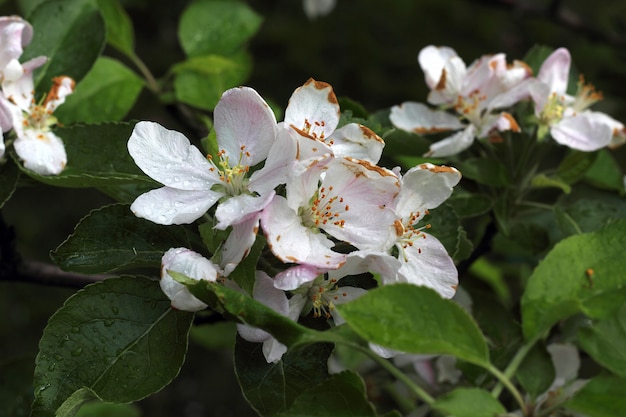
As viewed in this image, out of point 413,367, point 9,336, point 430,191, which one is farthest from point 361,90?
point 430,191

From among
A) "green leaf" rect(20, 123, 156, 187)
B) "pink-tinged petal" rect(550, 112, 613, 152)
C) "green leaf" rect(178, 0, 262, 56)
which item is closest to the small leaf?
"green leaf" rect(20, 123, 156, 187)

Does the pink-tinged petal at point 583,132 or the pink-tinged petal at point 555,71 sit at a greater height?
the pink-tinged petal at point 555,71

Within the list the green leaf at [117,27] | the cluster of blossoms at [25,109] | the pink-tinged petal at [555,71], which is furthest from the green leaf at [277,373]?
the green leaf at [117,27]

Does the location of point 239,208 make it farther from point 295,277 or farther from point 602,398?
point 602,398

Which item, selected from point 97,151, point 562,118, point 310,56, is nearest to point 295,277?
point 97,151

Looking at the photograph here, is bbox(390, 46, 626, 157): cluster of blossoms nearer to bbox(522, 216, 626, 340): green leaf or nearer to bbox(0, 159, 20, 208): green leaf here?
bbox(522, 216, 626, 340): green leaf

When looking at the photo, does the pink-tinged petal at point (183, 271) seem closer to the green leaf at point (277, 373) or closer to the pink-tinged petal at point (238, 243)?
the pink-tinged petal at point (238, 243)

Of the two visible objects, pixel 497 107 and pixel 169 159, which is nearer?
pixel 169 159
